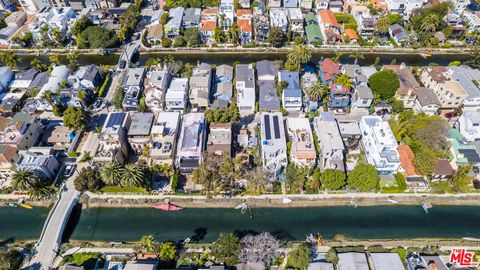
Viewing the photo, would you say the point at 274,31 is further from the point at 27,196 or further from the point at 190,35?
the point at 27,196

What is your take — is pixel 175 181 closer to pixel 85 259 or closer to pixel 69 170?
pixel 85 259

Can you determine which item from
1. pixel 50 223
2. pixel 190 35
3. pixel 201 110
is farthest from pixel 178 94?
pixel 50 223

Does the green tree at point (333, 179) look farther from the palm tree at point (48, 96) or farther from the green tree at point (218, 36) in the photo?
the palm tree at point (48, 96)

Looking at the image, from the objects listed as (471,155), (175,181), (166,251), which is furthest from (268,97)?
(471,155)

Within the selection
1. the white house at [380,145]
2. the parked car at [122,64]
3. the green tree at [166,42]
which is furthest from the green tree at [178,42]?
the white house at [380,145]

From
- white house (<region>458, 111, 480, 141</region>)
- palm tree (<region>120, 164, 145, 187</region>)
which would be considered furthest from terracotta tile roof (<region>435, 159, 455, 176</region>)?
palm tree (<region>120, 164, 145, 187</region>)

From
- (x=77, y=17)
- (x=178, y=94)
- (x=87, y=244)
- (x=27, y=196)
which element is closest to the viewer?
(x=87, y=244)
